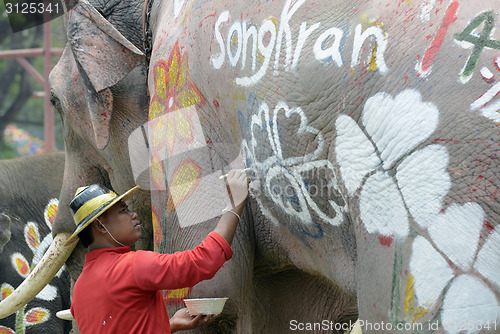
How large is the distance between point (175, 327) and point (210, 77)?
0.83 m

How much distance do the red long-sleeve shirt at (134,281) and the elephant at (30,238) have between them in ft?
7.26

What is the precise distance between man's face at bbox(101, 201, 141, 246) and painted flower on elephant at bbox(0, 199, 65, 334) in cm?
240

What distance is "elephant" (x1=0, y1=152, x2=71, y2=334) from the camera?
4.39 metres

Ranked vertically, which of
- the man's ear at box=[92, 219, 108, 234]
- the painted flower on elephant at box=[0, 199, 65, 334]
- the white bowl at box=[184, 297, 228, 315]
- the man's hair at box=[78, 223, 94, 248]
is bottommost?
the painted flower on elephant at box=[0, 199, 65, 334]

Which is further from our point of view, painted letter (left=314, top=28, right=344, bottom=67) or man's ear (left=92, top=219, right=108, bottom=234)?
man's ear (left=92, top=219, right=108, bottom=234)

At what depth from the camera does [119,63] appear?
2889mm

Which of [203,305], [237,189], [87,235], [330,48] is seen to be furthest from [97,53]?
[330,48]

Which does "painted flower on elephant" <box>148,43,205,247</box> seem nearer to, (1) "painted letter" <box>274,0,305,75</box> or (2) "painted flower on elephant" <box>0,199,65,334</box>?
(1) "painted letter" <box>274,0,305,75</box>

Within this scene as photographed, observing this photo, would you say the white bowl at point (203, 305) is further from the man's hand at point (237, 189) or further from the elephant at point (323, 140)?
the man's hand at point (237, 189)

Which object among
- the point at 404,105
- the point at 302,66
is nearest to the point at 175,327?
the point at 302,66

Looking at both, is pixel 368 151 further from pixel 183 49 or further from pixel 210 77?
pixel 183 49

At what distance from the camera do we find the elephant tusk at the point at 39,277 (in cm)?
336

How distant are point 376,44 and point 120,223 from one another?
38.5 inches

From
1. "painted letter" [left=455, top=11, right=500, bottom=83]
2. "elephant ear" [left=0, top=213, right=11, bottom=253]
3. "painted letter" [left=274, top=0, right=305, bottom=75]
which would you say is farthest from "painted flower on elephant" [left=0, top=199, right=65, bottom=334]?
"painted letter" [left=455, top=11, right=500, bottom=83]
